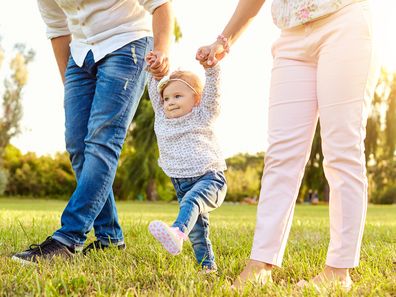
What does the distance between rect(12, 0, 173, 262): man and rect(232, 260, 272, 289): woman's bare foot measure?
3.28ft

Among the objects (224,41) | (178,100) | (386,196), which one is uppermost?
(224,41)

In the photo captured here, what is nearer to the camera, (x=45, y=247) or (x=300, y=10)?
(x=300, y=10)

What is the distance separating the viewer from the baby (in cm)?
277

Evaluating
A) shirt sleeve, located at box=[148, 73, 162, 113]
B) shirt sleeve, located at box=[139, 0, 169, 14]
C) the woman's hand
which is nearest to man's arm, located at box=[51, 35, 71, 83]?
shirt sleeve, located at box=[139, 0, 169, 14]

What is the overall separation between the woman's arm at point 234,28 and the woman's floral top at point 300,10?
182mm

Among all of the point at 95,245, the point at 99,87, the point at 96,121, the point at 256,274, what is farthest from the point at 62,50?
the point at 256,274

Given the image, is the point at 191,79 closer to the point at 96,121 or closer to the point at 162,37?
the point at 162,37

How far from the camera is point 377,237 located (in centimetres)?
490

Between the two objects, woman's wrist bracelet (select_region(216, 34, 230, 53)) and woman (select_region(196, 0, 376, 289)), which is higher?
woman's wrist bracelet (select_region(216, 34, 230, 53))

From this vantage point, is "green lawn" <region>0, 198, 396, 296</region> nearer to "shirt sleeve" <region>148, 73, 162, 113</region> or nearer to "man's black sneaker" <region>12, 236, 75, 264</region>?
"man's black sneaker" <region>12, 236, 75, 264</region>

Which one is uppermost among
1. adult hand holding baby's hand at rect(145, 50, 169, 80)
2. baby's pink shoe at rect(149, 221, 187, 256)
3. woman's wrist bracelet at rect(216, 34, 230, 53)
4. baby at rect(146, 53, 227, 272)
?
woman's wrist bracelet at rect(216, 34, 230, 53)

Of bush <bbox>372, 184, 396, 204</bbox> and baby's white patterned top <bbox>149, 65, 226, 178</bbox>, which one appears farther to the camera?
bush <bbox>372, 184, 396, 204</bbox>

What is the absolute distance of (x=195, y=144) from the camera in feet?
9.20

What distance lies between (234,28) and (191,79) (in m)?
0.39
